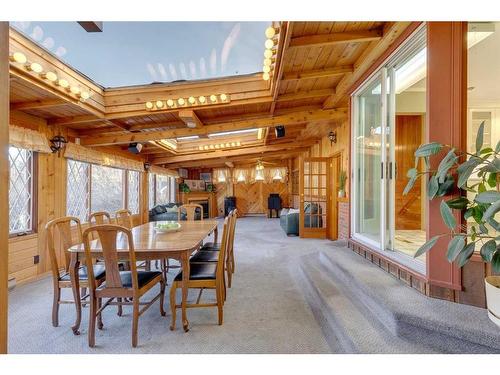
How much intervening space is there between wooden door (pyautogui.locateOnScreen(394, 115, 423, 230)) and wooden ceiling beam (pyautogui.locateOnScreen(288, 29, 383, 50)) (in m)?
2.47

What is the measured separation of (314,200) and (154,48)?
411 cm

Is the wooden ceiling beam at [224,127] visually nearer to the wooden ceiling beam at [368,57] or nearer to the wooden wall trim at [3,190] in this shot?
the wooden ceiling beam at [368,57]

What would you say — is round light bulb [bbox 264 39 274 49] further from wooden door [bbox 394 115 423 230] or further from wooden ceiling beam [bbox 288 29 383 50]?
wooden door [bbox 394 115 423 230]

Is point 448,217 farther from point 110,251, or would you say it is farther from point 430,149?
point 110,251

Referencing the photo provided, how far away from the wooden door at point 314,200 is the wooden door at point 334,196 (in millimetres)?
87

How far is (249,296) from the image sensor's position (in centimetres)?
263

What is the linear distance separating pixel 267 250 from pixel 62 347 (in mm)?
3243

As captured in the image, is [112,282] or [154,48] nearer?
[112,282]

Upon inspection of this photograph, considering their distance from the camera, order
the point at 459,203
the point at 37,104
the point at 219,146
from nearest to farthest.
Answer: the point at 459,203
the point at 37,104
the point at 219,146

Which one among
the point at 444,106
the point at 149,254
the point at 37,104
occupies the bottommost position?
the point at 149,254

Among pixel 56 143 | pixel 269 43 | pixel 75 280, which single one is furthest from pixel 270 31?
pixel 56 143

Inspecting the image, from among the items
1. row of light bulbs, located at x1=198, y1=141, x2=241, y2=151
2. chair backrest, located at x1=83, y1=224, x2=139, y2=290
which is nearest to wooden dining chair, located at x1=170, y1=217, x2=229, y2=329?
chair backrest, located at x1=83, y1=224, x2=139, y2=290

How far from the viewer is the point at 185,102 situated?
3.23 meters
